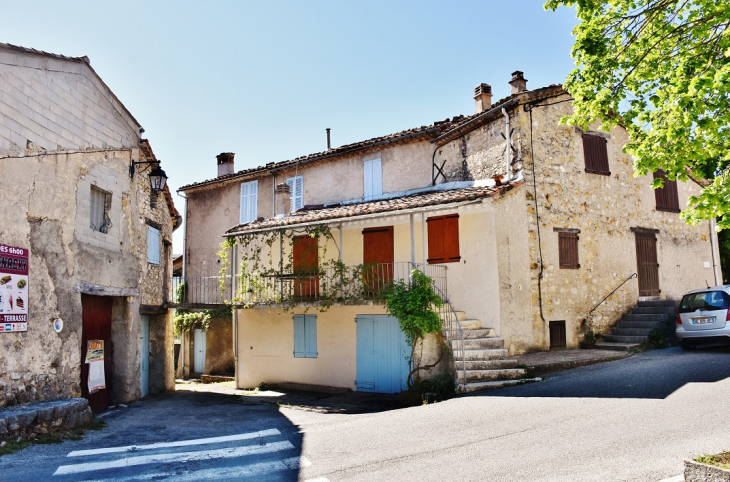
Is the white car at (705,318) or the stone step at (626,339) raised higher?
the white car at (705,318)

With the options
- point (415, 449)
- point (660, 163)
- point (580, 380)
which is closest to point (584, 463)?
point (415, 449)

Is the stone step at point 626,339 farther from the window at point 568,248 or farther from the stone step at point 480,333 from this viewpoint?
the stone step at point 480,333

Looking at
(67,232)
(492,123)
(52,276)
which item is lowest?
(52,276)

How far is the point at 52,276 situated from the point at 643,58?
9824 millimetres

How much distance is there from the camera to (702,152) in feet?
20.8

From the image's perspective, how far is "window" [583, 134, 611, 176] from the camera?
48.9 ft

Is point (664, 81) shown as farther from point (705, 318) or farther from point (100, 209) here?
point (100, 209)

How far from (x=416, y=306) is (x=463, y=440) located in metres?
4.85

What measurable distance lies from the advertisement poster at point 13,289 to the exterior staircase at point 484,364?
25.4ft

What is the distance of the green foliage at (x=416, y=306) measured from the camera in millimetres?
11516

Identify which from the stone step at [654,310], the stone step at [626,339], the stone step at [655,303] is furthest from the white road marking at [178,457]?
the stone step at [655,303]

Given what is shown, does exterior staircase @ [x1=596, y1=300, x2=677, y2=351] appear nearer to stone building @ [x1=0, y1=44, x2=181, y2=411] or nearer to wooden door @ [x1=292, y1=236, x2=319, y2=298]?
wooden door @ [x1=292, y1=236, x2=319, y2=298]

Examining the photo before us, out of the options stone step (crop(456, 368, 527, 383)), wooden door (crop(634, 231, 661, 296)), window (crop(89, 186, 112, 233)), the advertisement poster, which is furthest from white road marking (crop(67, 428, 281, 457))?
wooden door (crop(634, 231, 661, 296))

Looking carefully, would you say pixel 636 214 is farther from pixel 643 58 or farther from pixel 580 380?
pixel 643 58
